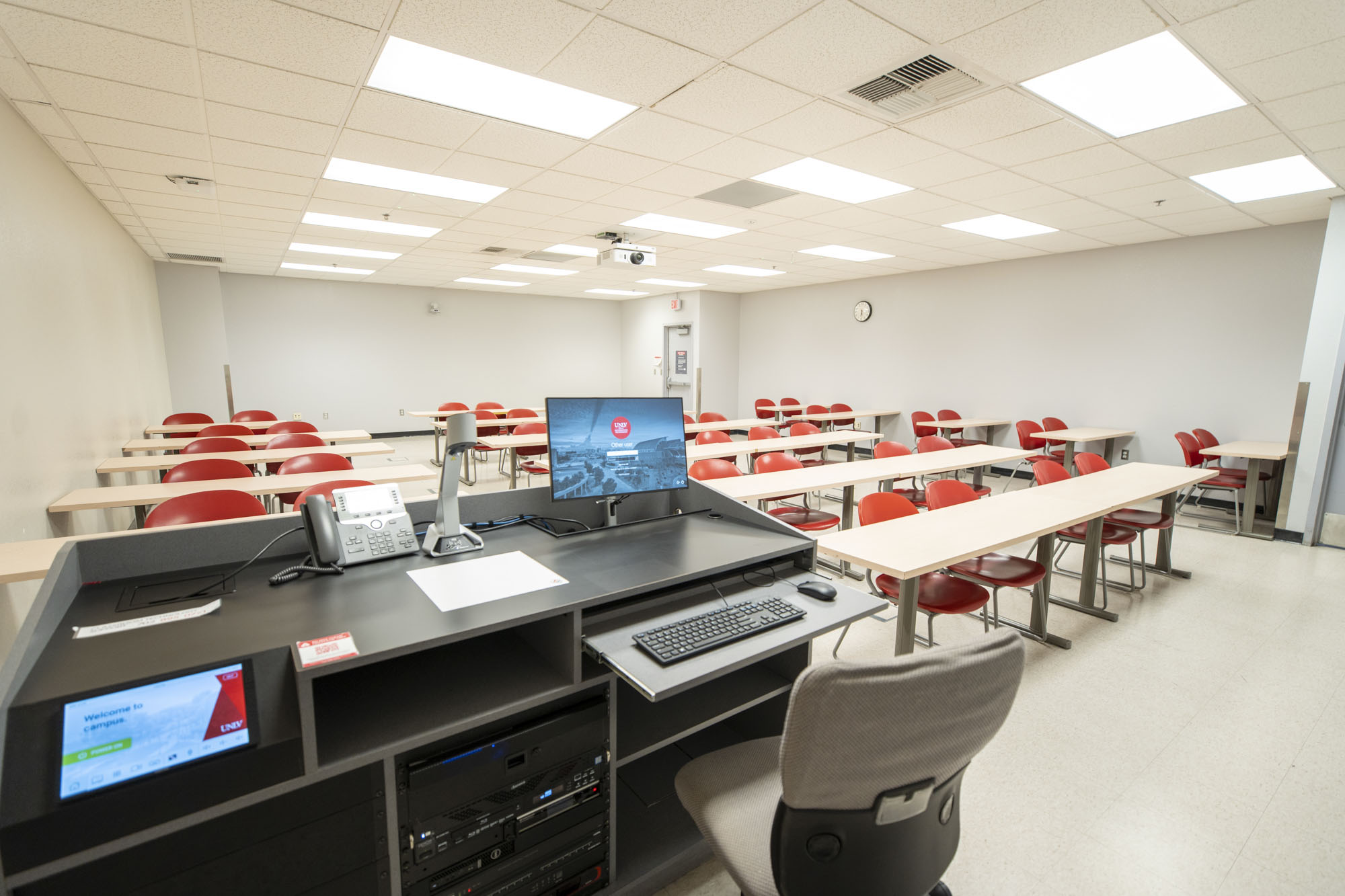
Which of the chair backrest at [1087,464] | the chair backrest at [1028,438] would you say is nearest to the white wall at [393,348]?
the chair backrest at [1028,438]

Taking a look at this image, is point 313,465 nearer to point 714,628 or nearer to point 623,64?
point 623,64

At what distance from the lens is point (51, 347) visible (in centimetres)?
354

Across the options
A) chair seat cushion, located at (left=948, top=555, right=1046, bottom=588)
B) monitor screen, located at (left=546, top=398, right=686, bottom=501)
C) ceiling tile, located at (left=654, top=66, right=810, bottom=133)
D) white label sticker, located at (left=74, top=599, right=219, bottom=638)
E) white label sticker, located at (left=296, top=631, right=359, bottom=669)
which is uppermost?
ceiling tile, located at (left=654, top=66, right=810, bottom=133)

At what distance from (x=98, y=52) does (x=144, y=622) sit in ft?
9.30

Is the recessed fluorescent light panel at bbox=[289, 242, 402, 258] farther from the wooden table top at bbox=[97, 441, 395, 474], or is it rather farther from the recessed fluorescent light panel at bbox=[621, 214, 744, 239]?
the recessed fluorescent light panel at bbox=[621, 214, 744, 239]

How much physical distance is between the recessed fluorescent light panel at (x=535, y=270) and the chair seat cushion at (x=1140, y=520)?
6.88 metres

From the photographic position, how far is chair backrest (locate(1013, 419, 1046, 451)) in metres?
6.68

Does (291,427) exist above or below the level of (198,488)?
above

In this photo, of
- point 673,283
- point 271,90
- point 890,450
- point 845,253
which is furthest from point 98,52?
point 673,283

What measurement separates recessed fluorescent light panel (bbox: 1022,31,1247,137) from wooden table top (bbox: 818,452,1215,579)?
2.04 meters

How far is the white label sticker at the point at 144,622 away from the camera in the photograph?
114 centimetres

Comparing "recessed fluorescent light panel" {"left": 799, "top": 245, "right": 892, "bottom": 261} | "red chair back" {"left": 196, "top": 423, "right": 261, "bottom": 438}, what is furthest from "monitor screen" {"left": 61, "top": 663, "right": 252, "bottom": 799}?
"recessed fluorescent light panel" {"left": 799, "top": 245, "right": 892, "bottom": 261}

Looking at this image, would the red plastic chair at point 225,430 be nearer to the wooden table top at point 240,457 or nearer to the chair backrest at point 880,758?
the wooden table top at point 240,457

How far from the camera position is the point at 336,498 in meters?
1.63
